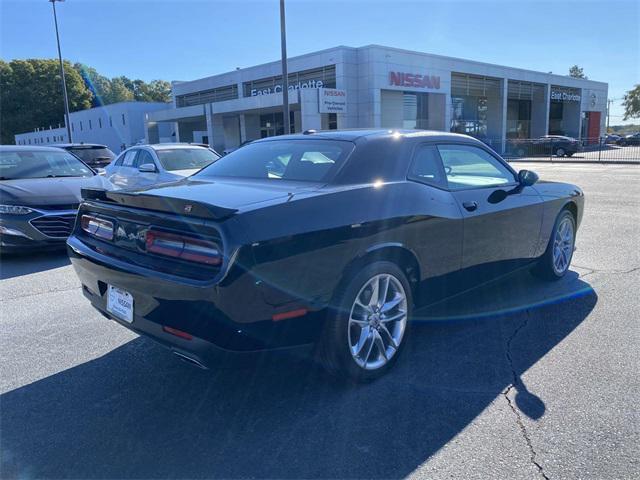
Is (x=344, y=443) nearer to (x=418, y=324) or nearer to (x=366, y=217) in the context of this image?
(x=366, y=217)

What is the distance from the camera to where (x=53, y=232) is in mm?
6664

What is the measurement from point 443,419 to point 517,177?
2679 millimetres

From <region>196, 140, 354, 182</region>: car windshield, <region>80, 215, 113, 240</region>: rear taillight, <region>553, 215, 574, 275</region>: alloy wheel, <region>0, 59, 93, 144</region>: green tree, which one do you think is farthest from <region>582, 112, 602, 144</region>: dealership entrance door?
<region>0, 59, 93, 144</region>: green tree

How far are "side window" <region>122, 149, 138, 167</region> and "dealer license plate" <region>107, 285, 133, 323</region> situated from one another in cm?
833

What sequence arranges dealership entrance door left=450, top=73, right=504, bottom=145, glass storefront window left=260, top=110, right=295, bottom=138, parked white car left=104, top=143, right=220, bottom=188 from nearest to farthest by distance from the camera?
parked white car left=104, top=143, right=220, bottom=188, dealership entrance door left=450, top=73, right=504, bottom=145, glass storefront window left=260, top=110, right=295, bottom=138

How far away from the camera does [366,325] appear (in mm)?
3145

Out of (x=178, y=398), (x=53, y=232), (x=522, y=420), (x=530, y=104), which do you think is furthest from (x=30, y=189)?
(x=530, y=104)

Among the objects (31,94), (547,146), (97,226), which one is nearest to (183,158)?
(97,226)

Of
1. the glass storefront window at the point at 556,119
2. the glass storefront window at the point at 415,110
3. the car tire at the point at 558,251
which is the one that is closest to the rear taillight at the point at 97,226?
the car tire at the point at 558,251

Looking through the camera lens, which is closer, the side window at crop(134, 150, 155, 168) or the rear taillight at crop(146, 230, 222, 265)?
the rear taillight at crop(146, 230, 222, 265)

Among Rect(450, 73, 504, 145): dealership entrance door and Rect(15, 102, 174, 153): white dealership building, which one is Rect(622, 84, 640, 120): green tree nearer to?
Rect(450, 73, 504, 145): dealership entrance door

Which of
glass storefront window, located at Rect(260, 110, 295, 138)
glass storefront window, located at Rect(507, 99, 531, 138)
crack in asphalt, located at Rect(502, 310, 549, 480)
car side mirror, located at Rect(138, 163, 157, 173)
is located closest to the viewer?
crack in asphalt, located at Rect(502, 310, 549, 480)

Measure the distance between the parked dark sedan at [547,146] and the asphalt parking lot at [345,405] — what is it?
3179cm

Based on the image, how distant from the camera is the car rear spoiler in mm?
2621
